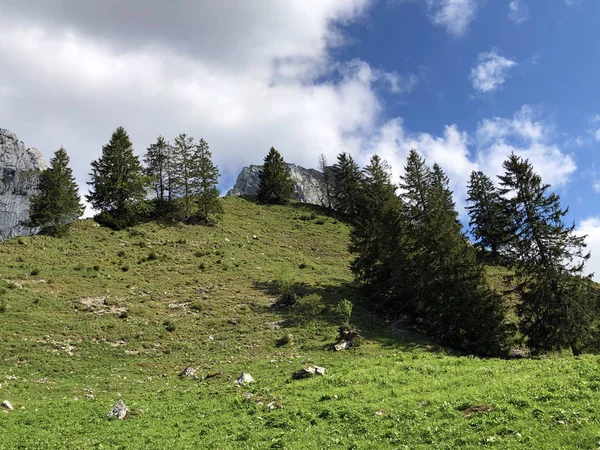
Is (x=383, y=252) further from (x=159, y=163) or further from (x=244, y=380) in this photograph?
(x=159, y=163)

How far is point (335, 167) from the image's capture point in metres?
97.4

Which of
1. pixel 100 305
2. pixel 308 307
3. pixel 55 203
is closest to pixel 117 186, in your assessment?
pixel 55 203

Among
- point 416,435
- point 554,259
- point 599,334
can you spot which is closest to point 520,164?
point 554,259

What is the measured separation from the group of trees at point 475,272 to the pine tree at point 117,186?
1532 inches

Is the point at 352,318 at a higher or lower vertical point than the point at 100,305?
lower

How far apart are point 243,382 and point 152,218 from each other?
51.7 metres

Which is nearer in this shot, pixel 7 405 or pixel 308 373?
pixel 7 405

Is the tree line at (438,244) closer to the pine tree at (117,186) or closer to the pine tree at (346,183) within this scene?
the pine tree at (117,186)

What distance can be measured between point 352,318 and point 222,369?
15.8m

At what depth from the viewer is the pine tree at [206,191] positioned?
2776 inches

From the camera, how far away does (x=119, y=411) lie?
17.4 meters

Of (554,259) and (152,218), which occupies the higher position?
(152,218)

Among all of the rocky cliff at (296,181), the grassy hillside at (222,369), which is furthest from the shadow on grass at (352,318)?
the rocky cliff at (296,181)

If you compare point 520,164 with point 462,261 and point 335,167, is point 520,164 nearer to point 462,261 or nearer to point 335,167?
point 462,261
